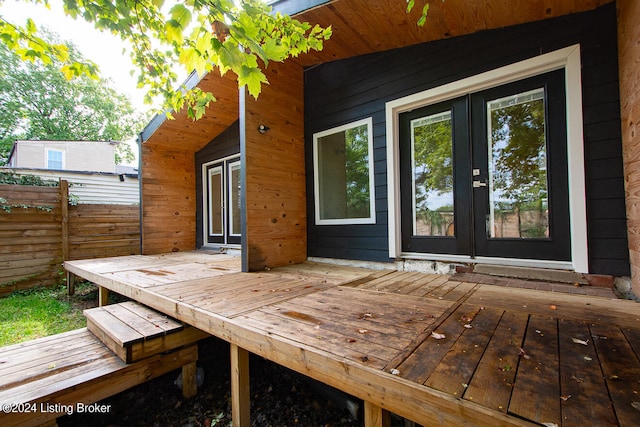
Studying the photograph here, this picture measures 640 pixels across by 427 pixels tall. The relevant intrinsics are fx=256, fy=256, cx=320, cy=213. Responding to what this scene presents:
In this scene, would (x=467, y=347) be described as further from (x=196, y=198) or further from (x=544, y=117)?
(x=196, y=198)

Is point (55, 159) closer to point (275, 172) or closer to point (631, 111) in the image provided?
point (275, 172)

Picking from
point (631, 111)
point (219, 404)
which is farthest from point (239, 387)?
point (631, 111)

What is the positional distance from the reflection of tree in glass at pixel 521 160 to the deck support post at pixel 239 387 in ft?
7.74

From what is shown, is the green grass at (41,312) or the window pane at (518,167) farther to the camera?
the green grass at (41,312)

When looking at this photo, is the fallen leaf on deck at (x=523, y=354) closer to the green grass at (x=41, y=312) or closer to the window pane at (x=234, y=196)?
the window pane at (x=234, y=196)

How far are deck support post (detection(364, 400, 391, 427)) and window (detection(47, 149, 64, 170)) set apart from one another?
16.2m

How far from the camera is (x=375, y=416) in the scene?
1.03 meters

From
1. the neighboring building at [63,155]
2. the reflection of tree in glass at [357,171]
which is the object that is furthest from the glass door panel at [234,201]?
the neighboring building at [63,155]

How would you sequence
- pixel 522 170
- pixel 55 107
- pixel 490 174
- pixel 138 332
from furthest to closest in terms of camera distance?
pixel 55 107 → pixel 490 174 → pixel 522 170 → pixel 138 332

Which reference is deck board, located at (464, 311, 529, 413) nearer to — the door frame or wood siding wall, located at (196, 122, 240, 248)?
the door frame

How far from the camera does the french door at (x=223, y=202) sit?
15.5ft

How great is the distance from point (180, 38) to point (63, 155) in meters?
15.4

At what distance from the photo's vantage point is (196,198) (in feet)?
17.9

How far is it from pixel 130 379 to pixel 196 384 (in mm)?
586
